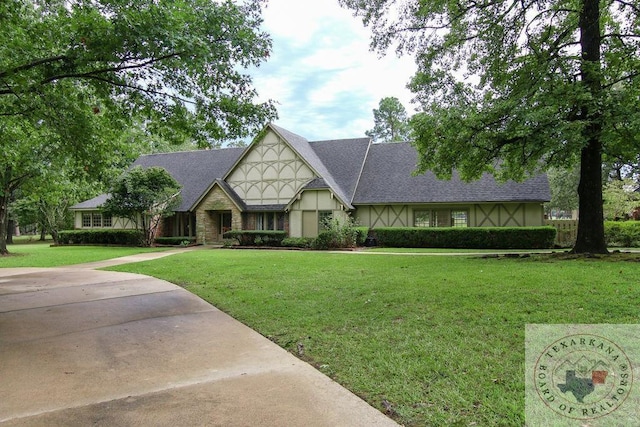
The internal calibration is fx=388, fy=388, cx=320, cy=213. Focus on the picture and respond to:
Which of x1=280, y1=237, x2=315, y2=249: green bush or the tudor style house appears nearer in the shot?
x1=280, y1=237, x2=315, y2=249: green bush

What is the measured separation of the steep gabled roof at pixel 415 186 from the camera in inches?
829

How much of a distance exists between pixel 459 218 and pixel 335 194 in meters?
7.27

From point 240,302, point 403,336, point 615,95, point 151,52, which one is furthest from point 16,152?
point 615,95

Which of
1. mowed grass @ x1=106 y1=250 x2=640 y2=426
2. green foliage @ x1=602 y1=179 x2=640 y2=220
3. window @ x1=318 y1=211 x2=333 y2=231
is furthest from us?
green foliage @ x1=602 y1=179 x2=640 y2=220

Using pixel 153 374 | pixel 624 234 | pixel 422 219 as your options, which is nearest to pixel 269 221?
pixel 422 219

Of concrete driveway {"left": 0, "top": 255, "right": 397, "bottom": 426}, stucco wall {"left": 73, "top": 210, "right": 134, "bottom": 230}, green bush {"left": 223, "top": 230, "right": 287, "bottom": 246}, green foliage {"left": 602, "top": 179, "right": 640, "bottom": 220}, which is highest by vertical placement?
green foliage {"left": 602, "top": 179, "right": 640, "bottom": 220}

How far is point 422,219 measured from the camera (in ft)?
74.7

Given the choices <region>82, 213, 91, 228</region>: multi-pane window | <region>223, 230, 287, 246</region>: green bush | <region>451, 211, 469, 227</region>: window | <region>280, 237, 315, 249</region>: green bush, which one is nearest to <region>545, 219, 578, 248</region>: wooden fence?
<region>451, 211, 469, 227</region>: window

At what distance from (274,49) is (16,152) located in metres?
11.4

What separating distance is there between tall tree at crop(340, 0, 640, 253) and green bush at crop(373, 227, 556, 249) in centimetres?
578

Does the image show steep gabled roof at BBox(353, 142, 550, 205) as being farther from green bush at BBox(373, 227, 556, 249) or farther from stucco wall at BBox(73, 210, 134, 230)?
stucco wall at BBox(73, 210, 134, 230)

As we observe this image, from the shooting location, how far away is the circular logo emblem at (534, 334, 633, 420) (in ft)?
10.3

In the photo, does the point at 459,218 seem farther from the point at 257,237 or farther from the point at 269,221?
the point at 257,237

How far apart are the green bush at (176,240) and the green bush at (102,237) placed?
1.20m
